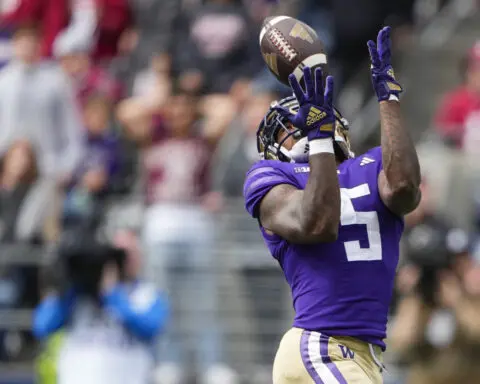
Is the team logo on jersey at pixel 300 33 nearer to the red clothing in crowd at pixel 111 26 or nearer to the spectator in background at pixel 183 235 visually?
the spectator in background at pixel 183 235

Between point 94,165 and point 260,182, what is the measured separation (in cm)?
647

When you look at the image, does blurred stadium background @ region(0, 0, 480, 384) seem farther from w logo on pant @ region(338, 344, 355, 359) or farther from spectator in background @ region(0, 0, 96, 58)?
w logo on pant @ region(338, 344, 355, 359)

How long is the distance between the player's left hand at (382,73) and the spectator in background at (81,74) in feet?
24.7

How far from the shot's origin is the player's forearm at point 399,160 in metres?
5.04

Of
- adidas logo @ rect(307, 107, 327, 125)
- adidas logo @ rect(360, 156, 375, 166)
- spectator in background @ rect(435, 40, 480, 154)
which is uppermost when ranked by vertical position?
spectator in background @ rect(435, 40, 480, 154)

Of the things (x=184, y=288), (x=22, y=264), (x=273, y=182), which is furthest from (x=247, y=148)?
(x=273, y=182)

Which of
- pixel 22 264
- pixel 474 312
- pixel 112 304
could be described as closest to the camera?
pixel 112 304

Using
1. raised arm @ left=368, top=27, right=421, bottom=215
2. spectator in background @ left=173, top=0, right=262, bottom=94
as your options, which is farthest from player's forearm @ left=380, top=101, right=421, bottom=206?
spectator in background @ left=173, top=0, right=262, bottom=94

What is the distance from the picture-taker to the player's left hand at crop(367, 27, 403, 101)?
5133 millimetres

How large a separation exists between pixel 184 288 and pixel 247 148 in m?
1.25

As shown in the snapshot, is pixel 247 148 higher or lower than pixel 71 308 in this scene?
higher

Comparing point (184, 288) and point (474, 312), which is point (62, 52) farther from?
point (474, 312)

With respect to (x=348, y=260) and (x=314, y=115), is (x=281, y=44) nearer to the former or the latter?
(x=314, y=115)

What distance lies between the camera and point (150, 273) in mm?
10961
